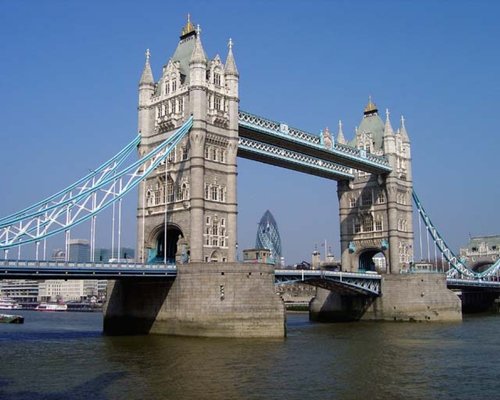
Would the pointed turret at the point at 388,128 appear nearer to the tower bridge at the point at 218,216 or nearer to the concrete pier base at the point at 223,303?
the tower bridge at the point at 218,216

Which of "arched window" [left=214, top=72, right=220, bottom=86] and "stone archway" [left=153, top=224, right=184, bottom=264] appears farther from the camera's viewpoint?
"stone archway" [left=153, top=224, right=184, bottom=264]

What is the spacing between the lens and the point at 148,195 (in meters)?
59.5

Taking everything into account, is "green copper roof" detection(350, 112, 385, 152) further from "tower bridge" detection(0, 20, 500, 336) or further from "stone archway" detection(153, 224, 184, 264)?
"stone archway" detection(153, 224, 184, 264)

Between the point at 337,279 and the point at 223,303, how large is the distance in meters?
20.1

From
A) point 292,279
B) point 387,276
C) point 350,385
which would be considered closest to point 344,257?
Answer: point 387,276

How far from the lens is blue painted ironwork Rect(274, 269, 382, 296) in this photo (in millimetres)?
58438

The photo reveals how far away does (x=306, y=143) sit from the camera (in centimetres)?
6612

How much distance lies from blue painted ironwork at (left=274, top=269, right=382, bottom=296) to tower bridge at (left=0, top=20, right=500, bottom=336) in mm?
173

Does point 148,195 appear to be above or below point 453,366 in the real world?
above

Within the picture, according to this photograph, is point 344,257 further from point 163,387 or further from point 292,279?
point 163,387

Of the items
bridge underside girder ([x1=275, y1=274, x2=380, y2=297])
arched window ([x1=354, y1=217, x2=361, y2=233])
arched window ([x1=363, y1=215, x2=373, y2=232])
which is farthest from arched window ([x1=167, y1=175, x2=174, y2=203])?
arched window ([x1=363, y1=215, x2=373, y2=232])

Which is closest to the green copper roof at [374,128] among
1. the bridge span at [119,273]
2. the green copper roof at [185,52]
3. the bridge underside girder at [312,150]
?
the bridge underside girder at [312,150]

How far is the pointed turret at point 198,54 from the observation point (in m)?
55.6

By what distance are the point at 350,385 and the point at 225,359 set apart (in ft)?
30.9
